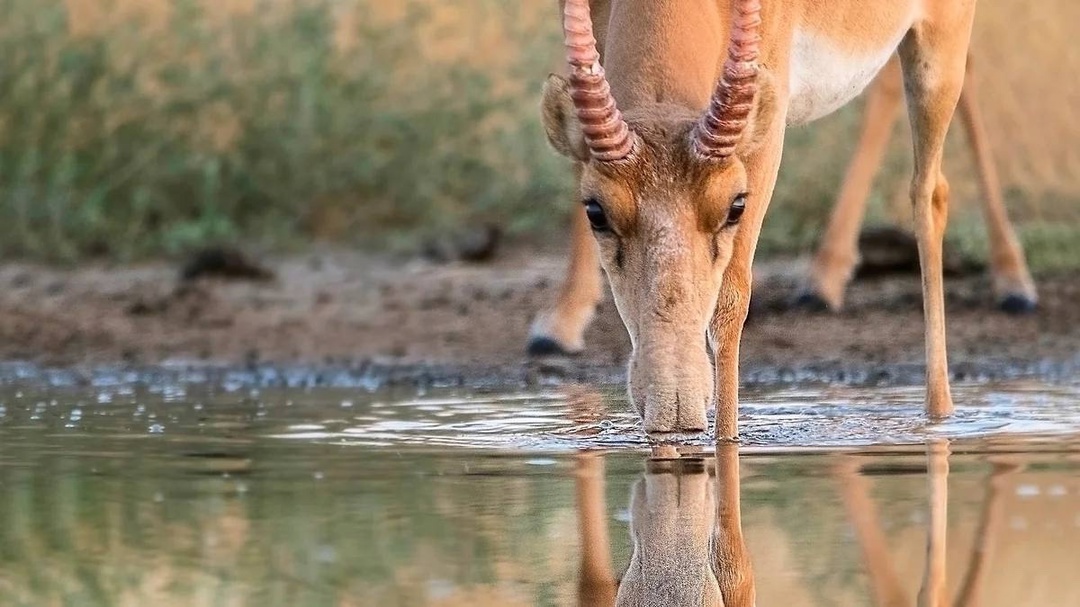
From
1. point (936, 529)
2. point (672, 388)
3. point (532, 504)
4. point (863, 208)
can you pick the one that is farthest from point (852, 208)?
point (936, 529)

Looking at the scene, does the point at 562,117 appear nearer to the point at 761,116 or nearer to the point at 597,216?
the point at 597,216

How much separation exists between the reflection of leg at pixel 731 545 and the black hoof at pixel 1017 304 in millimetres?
5347

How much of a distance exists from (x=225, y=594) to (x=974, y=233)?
928cm

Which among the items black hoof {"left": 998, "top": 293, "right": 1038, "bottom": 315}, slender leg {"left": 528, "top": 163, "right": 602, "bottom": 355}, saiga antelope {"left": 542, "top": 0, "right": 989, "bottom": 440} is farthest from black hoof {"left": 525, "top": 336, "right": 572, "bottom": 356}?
saiga antelope {"left": 542, "top": 0, "right": 989, "bottom": 440}

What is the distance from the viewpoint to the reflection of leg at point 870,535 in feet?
15.0

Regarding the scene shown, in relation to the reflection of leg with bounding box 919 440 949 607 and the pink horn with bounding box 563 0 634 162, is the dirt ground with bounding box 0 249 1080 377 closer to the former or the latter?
the reflection of leg with bounding box 919 440 949 607

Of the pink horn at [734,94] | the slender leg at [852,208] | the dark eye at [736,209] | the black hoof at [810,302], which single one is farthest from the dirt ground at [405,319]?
the pink horn at [734,94]

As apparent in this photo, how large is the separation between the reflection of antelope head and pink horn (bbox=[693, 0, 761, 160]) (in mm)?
984

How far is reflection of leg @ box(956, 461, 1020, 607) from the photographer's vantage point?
4.57 m

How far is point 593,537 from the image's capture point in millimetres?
5234

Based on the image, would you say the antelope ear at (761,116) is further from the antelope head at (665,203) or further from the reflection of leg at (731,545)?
the reflection of leg at (731,545)

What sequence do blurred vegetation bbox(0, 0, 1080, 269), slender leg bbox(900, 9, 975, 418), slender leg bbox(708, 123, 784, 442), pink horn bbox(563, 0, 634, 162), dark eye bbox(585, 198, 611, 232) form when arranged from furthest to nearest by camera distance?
blurred vegetation bbox(0, 0, 1080, 269) < slender leg bbox(900, 9, 975, 418) < slender leg bbox(708, 123, 784, 442) < dark eye bbox(585, 198, 611, 232) < pink horn bbox(563, 0, 634, 162)

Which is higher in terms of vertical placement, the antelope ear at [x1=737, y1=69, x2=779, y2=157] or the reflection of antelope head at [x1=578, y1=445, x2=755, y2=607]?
the antelope ear at [x1=737, y1=69, x2=779, y2=157]

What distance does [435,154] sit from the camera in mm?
13477
